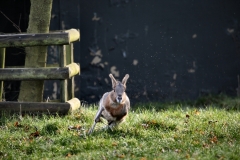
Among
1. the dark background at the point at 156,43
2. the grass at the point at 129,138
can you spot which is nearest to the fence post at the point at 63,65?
the grass at the point at 129,138

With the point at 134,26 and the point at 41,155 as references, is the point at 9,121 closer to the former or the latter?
the point at 41,155

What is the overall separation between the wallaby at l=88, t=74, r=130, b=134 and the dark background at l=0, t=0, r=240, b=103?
452cm

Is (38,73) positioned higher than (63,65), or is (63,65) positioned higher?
(63,65)

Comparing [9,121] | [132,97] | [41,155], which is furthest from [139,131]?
[132,97]

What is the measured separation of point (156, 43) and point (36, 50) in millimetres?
3575

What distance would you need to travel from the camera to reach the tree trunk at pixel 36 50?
34.3 feet

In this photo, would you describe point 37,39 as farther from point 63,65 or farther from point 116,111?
point 116,111

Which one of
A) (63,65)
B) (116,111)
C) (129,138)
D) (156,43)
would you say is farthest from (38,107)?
(156,43)

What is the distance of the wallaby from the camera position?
8602 mm

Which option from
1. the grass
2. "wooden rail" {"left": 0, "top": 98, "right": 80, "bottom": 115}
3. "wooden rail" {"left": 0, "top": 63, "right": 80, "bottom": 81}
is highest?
"wooden rail" {"left": 0, "top": 63, "right": 80, "bottom": 81}

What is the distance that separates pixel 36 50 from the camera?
414 inches

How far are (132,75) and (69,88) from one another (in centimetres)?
265

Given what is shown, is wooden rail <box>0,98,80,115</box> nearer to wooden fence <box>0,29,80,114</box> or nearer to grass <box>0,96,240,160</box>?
wooden fence <box>0,29,80,114</box>

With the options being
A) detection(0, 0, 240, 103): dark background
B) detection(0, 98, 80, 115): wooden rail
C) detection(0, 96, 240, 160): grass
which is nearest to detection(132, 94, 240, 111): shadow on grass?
detection(0, 0, 240, 103): dark background
